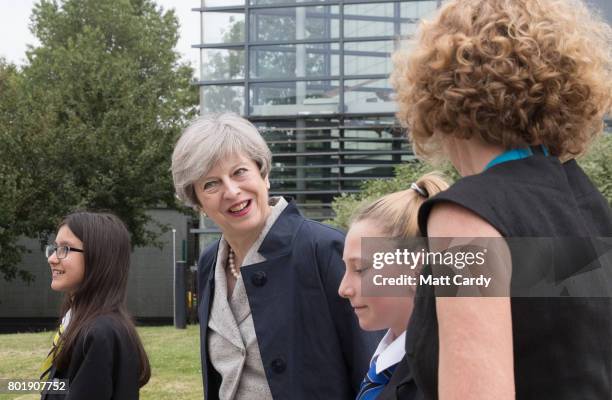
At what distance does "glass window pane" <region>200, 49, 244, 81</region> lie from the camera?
1872 centimetres

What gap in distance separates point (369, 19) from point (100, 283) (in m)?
15.4

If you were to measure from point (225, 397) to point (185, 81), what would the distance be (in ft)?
102

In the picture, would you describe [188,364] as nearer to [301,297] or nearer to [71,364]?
[71,364]

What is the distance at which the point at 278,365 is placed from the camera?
2846 mm

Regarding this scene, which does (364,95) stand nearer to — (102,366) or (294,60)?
(294,60)

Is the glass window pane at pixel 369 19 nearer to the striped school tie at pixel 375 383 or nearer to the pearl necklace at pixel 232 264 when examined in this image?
the pearl necklace at pixel 232 264

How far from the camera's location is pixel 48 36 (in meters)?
33.6

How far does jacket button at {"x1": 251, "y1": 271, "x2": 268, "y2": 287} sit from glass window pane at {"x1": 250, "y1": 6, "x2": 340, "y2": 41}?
626 inches

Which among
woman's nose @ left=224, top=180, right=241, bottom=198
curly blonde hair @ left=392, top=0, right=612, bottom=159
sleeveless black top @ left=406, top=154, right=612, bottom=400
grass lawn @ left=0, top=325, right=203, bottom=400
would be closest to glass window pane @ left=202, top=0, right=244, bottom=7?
grass lawn @ left=0, top=325, right=203, bottom=400

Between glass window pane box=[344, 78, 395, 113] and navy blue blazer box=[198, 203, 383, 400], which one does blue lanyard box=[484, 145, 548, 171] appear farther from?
glass window pane box=[344, 78, 395, 113]

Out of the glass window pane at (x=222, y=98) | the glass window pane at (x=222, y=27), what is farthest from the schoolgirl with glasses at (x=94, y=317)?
the glass window pane at (x=222, y=27)

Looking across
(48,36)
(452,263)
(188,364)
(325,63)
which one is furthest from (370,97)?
(48,36)

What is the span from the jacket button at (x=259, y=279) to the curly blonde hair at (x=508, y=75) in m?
1.59

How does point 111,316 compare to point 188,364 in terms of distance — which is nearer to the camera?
Result: point 111,316
